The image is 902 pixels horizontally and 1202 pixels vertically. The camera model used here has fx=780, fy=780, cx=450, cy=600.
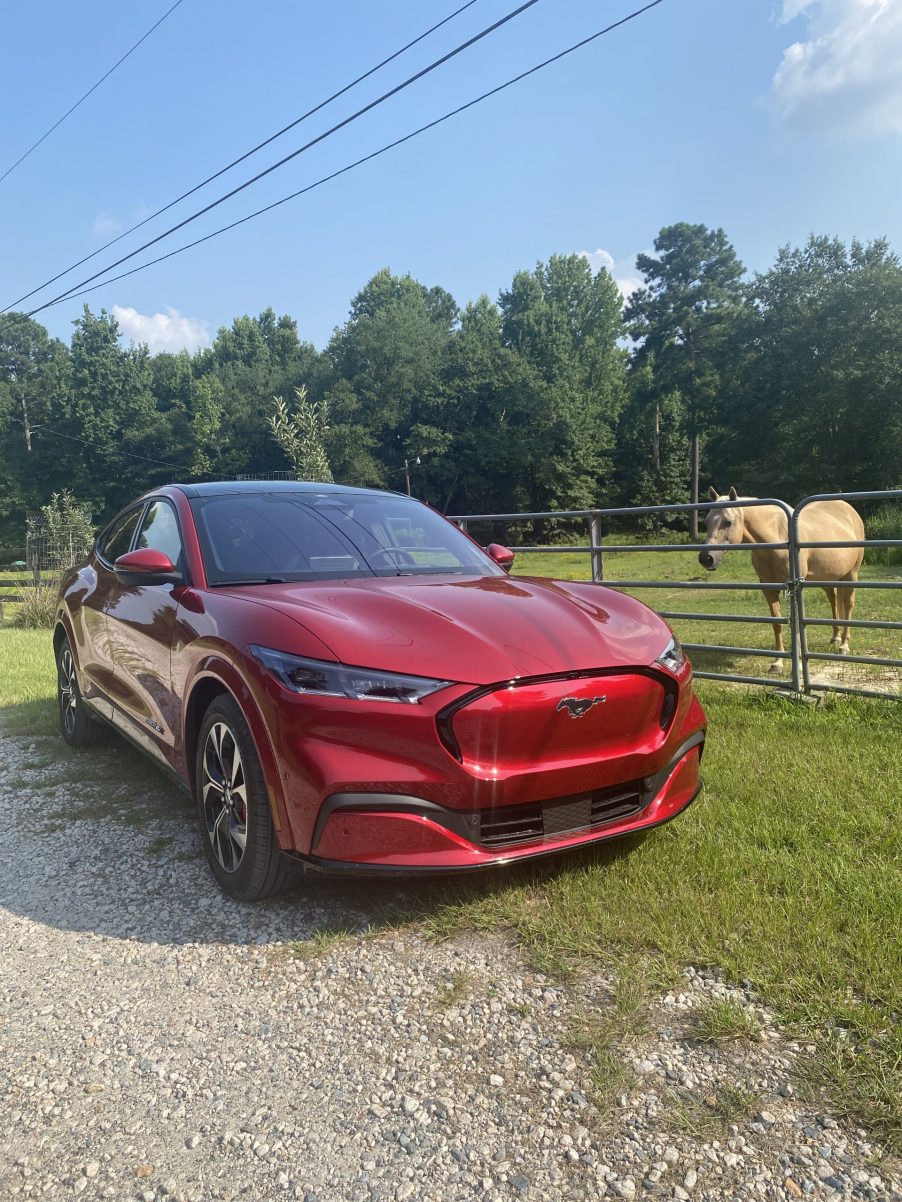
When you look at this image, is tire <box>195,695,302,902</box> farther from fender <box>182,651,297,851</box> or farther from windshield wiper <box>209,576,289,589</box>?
windshield wiper <box>209,576,289,589</box>

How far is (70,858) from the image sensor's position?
3.66m

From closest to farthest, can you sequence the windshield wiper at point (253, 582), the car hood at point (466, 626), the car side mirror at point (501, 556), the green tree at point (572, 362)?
the car hood at point (466, 626) → the windshield wiper at point (253, 582) → the car side mirror at point (501, 556) → the green tree at point (572, 362)

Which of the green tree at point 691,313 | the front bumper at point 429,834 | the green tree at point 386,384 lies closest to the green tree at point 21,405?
the green tree at point 386,384

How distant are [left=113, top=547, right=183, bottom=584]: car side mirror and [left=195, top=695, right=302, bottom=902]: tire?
76 centimetres

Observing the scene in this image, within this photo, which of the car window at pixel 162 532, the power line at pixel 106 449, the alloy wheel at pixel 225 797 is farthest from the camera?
the power line at pixel 106 449

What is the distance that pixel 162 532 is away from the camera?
13.7 ft

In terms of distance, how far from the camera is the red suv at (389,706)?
2.55 metres

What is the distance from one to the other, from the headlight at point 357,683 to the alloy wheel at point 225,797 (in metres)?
0.48

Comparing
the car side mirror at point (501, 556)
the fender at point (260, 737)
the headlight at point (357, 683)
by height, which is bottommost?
the fender at point (260, 737)

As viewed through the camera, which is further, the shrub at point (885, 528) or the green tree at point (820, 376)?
the green tree at point (820, 376)

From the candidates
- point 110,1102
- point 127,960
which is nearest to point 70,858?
point 127,960

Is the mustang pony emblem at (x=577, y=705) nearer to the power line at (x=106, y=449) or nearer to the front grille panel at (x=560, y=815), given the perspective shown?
the front grille panel at (x=560, y=815)

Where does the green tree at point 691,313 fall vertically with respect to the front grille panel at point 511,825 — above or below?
above

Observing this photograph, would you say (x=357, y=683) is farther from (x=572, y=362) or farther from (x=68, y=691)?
(x=572, y=362)
